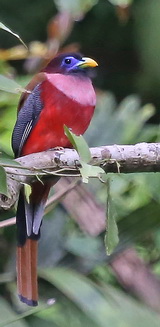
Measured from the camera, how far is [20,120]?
244cm

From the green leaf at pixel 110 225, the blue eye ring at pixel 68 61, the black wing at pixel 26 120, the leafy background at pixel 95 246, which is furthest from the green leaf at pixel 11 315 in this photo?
the blue eye ring at pixel 68 61

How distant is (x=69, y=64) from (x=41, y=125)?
0.21m

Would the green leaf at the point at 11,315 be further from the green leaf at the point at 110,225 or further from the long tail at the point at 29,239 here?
the green leaf at the point at 110,225

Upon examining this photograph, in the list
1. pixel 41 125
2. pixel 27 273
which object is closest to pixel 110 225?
pixel 27 273

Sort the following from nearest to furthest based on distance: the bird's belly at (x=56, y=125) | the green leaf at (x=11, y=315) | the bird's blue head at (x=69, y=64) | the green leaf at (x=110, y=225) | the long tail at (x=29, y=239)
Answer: the green leaf at (x=110, y=225)
the green leaf at (x=11, y=315)
the long tail at (x=29, y=239)
the bird's belly at (x=56, y=125)
the bird's blue head at (x=69, y=64)

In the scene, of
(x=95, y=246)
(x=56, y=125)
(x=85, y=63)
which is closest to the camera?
(x=56, y=125)

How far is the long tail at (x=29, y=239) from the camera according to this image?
226 cm

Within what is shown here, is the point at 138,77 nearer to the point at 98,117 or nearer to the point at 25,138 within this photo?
the point at 98,117

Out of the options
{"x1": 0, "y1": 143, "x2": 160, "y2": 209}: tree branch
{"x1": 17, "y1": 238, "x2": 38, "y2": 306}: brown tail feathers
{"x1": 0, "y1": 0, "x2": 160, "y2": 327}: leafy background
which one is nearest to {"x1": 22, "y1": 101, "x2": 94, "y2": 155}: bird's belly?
{"x1": 0, "y1": 0, "x2": 160, "y2": 327}: leafy background

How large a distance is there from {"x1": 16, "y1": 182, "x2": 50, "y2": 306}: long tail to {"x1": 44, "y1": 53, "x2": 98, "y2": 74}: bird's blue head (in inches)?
15.2

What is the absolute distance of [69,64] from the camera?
2.55m

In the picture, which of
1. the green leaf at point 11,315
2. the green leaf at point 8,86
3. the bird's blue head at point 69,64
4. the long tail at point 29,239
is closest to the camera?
the green leaf at point 8,86

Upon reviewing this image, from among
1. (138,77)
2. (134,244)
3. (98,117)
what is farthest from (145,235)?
(138,77)

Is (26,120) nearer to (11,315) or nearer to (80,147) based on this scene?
(11,315)
